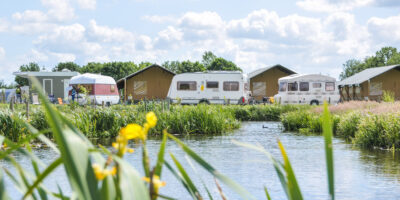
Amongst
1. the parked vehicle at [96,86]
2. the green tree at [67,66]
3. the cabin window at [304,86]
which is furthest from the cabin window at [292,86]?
the green tree at [67,66]

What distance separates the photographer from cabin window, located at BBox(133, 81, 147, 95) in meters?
41.9

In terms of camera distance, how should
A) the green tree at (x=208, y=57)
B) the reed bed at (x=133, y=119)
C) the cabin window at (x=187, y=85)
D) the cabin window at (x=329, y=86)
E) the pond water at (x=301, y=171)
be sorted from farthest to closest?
1. the green tree at (x=208, y=57)
2. the cabin window at (x=329, y=86)
3. the cabin window at (x=187, y=85)
4. the reed bed at (x=133, y=119)
5. the pond water at (x=301, y=171)

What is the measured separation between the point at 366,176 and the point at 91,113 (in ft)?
32.2

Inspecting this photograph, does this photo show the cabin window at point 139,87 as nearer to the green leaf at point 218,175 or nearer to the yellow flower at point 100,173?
the green leaf at point 218,175

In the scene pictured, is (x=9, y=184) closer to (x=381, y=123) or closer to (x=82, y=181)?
(x=82, y=181)

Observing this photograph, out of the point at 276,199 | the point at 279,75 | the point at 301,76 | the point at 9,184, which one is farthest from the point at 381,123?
the point at 279,75

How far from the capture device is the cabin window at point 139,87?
41938mm

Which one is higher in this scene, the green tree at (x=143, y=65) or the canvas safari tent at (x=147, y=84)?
→ the green tree at (x=143, y=65)

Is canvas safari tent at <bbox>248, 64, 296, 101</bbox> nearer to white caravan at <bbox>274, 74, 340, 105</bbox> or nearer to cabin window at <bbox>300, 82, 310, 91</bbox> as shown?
white caravan at <bbox>274, 74, 340, 105</bbox>

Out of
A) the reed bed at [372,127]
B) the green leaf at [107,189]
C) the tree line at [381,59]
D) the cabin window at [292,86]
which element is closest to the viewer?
the green leaf at [107,189]

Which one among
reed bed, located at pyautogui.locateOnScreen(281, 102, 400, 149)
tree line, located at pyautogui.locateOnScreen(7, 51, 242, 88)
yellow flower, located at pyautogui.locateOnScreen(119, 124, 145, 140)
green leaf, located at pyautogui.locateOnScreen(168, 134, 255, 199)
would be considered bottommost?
reed bed, located at pyautogui.locateOnScreen(281, 102, 400, 149)

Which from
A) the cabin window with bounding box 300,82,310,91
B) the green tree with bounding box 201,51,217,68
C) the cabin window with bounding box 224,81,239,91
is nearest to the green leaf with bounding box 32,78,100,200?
the cabin window with bounding box 224,81,239,91

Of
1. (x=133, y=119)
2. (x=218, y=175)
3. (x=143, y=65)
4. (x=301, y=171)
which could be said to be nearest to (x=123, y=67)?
(x=143, y=65)

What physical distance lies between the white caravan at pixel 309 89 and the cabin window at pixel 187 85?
509 centimetres
